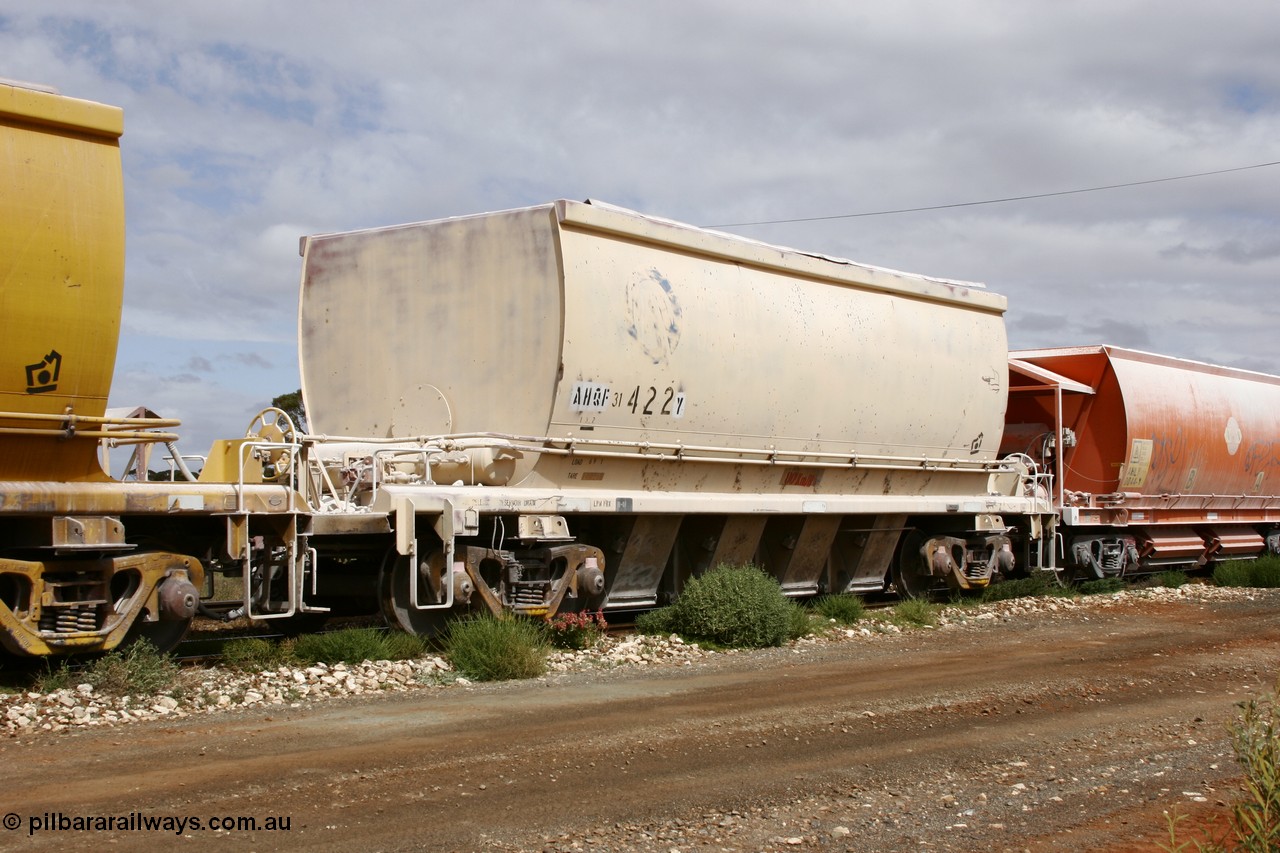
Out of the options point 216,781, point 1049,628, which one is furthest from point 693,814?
point 1049,628

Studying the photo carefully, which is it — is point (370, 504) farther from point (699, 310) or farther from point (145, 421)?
point (699, 310)

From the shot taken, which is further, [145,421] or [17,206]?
[145,421]

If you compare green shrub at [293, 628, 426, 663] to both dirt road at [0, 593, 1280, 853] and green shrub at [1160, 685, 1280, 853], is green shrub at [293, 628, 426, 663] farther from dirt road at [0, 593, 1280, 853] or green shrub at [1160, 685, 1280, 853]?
green shrub at [1160, 685, 1280, 853]

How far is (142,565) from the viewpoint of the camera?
30.5 ft

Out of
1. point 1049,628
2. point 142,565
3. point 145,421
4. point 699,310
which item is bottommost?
point 1049,628

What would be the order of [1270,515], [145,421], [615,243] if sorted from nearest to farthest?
1. [145,421]
2. [615,243]
3. [1270,515]

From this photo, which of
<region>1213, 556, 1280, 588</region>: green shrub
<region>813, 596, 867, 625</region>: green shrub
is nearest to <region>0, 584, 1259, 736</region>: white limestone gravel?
<region>813, 596, 867, 625</region>: green shrub

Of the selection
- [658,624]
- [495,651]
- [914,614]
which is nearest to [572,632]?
[658,624]

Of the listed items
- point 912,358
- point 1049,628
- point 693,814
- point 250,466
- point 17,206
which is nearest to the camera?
point 693,814

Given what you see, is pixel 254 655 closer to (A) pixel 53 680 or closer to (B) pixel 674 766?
(A) pixel 53 680

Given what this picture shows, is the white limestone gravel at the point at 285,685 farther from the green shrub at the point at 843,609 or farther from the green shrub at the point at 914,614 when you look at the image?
the green shrub at the point at 914,614

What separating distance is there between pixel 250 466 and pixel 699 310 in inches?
191

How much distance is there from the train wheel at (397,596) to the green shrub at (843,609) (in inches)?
208

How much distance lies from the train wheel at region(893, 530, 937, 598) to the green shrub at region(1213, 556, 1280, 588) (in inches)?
272
